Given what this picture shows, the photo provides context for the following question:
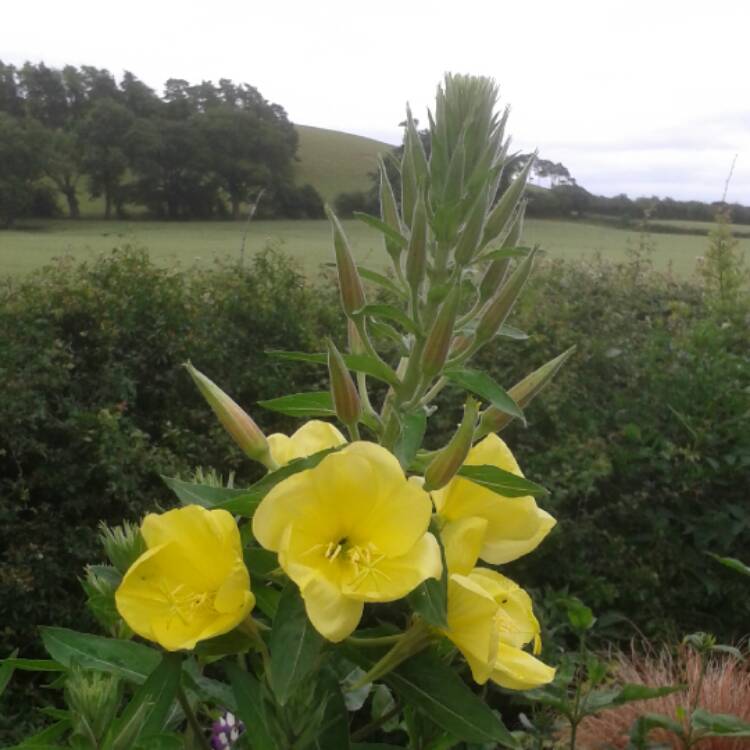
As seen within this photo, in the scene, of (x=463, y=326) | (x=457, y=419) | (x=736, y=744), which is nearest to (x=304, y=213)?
(x=457, y=419)

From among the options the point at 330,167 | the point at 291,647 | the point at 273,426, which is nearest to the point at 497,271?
the point at 291,647

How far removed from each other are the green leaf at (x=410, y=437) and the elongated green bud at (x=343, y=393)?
54mm

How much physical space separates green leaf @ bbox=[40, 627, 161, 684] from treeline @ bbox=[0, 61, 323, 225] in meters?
5.07

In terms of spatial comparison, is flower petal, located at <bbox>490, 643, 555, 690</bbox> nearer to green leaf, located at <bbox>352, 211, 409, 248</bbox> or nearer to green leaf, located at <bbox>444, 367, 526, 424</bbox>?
green leaf, located at <bbox>444, 367, 526, 424</bbox>

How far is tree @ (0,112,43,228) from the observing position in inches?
205

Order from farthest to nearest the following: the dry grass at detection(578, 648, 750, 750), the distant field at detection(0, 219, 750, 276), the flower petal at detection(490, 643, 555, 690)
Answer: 1. the distant field at detection(0, 219, 750, 276)
2. the dry grass at detection(578, 648, 750, 750)
3. the flower petal at detection(490, 643, 555, 690)

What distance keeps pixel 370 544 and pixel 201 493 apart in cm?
21

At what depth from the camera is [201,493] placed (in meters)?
0.86

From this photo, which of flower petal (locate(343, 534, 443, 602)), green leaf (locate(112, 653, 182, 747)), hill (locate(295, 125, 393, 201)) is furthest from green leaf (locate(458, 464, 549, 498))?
hill (locate(295, 125, 393, 201))

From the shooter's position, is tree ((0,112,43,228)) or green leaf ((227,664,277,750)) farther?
tree ((0,112,43,228))

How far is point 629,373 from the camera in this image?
4.07 meters

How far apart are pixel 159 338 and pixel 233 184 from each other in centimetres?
251

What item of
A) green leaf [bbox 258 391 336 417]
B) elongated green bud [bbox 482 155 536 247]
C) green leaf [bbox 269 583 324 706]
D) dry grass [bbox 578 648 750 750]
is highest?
elongated green bud [bbox 482 155 536 247]

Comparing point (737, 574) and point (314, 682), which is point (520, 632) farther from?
point (737, 574)
